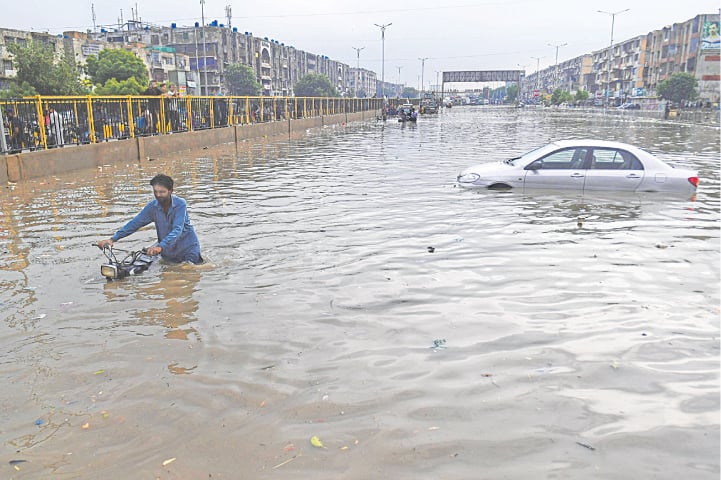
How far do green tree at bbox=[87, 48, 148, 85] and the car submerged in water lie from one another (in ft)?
181

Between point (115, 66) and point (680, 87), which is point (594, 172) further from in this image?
point (680, 87)

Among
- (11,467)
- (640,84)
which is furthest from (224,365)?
A: (640,84)

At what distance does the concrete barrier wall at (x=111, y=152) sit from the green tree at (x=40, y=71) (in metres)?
19.3

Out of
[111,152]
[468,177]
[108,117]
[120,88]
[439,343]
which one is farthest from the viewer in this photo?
[120,88]

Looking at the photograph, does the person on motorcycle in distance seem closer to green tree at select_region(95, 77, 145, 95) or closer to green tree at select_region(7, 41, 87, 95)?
green tree at select_region(7, 41, 87, 95)

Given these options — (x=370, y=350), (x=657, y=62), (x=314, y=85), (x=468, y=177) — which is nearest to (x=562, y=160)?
(x=468, y=177)

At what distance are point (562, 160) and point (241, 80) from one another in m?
84.5

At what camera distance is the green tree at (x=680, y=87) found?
8212 centimetres

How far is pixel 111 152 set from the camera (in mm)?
18016

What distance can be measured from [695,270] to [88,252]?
7.81 meters

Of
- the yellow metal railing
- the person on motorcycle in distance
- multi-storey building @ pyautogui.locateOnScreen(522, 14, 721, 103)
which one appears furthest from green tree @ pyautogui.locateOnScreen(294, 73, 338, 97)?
the person on motorcycle in distance

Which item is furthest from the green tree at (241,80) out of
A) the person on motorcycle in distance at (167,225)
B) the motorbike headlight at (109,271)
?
the motorbike headlight at (109,271)

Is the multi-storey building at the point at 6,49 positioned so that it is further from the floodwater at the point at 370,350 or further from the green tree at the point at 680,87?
the green tree at the point at 680,87

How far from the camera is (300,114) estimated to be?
39562 mm
